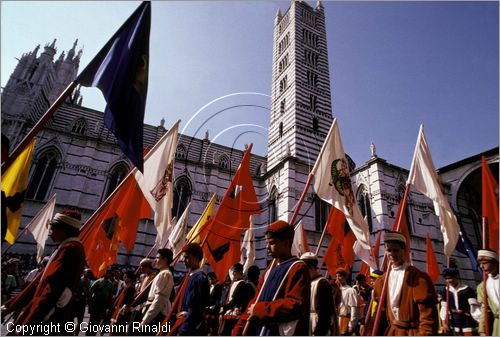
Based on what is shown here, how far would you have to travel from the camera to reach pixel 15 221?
15.4 feet

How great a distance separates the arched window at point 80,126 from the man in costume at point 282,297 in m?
23.0

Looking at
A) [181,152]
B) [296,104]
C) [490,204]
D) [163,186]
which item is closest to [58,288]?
[163,186]

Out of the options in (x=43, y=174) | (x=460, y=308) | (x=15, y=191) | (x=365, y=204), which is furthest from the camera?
(x=365, y=204)

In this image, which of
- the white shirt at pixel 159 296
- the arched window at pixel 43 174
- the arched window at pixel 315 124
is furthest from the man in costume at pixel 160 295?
the arched window at pixel 315 124

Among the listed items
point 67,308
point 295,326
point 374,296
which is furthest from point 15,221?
point 374,296

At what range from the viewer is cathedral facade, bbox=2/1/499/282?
17.9m

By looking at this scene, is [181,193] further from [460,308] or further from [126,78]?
[460,308]

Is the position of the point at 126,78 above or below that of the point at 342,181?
above

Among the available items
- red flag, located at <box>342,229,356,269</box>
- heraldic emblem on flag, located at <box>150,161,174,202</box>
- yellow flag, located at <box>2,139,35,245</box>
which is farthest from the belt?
red flag, located at <box>342,229,356,269</box>

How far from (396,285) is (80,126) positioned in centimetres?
2427

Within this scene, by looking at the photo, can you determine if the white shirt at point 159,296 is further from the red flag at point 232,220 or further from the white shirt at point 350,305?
the white shirt at point 350,305

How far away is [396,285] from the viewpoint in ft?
11.0

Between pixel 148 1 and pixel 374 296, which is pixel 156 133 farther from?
pixel 374 296

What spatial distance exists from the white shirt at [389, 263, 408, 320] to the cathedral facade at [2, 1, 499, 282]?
11.6 meters
